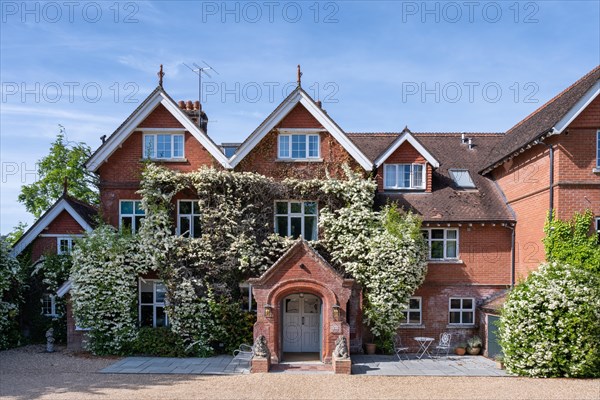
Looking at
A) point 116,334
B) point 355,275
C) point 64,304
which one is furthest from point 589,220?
point 64,304

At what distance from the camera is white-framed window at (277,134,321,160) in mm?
21344

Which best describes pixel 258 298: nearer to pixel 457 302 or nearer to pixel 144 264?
pixel 144 264

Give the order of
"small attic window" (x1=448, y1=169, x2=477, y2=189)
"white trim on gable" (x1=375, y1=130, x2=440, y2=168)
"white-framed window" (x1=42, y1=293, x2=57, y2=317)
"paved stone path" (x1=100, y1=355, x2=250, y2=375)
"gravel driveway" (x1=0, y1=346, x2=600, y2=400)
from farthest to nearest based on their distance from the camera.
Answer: "small attic window" (x1=448, y1=169, x2=477, y2=189) → "white-framed window" (x1=42, y1=293, x2=57, y2=317) → "white trim on gable" (x1=375, y1=130, x2=440, y2=168) → "paved stone path" (x1=100, y1=355, x2=250, y2=375) → "gravel driveway" (x1=0, y1=346, x2=600, y2=400)

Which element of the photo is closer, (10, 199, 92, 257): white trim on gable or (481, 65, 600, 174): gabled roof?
(481, 65, 600, 174): gabled roof

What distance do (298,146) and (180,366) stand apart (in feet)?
31.2

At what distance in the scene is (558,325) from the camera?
15648 mm

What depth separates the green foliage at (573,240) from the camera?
17.2m

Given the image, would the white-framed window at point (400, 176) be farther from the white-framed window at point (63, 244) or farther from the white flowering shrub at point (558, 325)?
the white-framed window at point (63, 244)

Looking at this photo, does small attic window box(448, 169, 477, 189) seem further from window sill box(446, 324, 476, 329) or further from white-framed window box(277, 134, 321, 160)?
white-framed window box(277, 134, 321, 160)

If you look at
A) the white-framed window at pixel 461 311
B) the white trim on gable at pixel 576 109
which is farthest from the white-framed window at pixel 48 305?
the white trim on gable at pixel 576 109

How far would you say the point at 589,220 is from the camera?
1759 centimetres

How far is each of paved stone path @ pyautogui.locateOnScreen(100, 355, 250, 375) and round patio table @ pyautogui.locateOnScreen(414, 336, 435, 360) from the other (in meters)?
6.39

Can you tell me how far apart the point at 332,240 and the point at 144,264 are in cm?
→ 716

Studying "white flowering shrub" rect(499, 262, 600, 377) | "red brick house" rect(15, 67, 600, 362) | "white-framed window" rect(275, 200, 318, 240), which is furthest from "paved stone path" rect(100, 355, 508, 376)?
"white-framed window" rect(275, 200, 318, 240)
